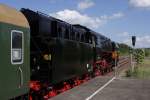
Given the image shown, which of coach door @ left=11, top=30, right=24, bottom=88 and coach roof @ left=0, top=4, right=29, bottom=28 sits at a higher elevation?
coach roof @ left=0, top=4, right=29, bottom=28

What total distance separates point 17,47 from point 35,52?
14.6 ft

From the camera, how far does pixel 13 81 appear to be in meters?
10.4

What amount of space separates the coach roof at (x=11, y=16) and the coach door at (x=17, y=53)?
26 cm

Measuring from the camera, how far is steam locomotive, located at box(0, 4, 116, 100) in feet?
33.0

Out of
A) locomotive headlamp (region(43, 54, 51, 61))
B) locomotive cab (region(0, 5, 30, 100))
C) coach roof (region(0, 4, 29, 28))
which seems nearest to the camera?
locomotive cab (region(0, 5, 30, 100))

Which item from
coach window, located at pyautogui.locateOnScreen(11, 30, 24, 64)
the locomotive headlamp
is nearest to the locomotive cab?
coach window, located at pyautogui.locateOnScreen(11, 30, 24, 64)

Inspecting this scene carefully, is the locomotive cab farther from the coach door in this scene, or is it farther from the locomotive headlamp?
the locomotive headlamp

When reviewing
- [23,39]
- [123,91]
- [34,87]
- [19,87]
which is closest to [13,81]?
[19,87]

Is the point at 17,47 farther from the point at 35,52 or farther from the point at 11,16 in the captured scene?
the point at 35,52

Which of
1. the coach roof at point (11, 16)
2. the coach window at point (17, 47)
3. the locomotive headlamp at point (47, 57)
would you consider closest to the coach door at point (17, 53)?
the coach window at point (17, 47)

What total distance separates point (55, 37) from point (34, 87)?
243 cm

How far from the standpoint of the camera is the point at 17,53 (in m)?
10.7

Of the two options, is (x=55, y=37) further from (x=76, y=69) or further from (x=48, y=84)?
(x=76, y=69)

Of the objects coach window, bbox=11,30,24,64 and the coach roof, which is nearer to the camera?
the coach roof
